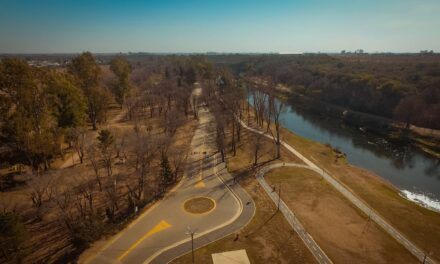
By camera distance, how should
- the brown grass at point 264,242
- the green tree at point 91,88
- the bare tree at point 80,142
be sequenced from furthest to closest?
1. the green tree at point 91,88
2. the bare tree at point 80,142
3. the brown grass at point 264,242

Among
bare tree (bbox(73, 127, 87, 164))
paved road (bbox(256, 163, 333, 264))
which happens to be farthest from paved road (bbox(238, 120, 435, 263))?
bare tree (bbox(73, 127, 87, 164))

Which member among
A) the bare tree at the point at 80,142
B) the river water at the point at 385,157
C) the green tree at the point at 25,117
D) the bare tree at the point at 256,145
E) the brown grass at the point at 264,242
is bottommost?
the river water at the point at 385,157

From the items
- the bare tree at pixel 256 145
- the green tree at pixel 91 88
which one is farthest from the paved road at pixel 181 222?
the green tree at pixel 91 88

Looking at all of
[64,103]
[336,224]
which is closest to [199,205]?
[336,224]

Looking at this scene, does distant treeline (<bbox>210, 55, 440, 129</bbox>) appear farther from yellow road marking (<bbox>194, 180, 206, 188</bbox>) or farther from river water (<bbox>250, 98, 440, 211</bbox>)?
yellow road marking (<bbox>194, 180, 206, 188</bbox>)

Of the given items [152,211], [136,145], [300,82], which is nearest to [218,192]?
[152,211]

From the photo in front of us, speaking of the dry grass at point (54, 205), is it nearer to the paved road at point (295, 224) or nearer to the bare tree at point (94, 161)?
the bare tree at point (94, 161)
